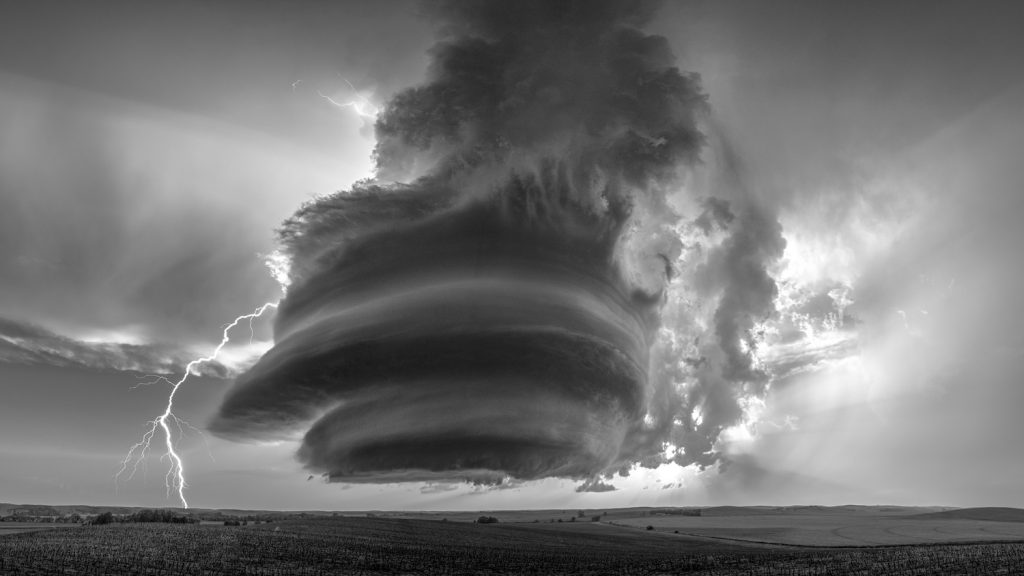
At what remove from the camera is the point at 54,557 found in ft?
166

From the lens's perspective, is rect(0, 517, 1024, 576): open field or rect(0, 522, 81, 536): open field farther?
rect(0, 522, 81, 536): open field

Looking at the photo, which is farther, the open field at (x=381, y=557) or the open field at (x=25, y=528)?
the open field at (x=25, y=528)

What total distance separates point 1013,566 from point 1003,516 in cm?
19803

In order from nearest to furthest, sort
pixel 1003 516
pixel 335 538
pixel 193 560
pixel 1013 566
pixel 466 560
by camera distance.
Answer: pixel 1013 566
pixel 193 560
pixel 466 560
pixel 335 538
pixel 1003 516

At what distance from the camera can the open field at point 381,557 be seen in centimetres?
4950

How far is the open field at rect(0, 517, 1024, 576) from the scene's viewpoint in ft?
162

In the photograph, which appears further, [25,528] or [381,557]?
[25,528]

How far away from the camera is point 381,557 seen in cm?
6594

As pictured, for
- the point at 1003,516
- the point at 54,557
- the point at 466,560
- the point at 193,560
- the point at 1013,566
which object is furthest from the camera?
the point at 1003,516

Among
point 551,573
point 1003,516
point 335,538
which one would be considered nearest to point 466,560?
point 551,573

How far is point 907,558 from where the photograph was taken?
60594mm

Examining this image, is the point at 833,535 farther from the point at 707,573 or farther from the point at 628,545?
the point at 707,573

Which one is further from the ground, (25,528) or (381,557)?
(25,528)

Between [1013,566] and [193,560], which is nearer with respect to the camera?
[1013,566]
